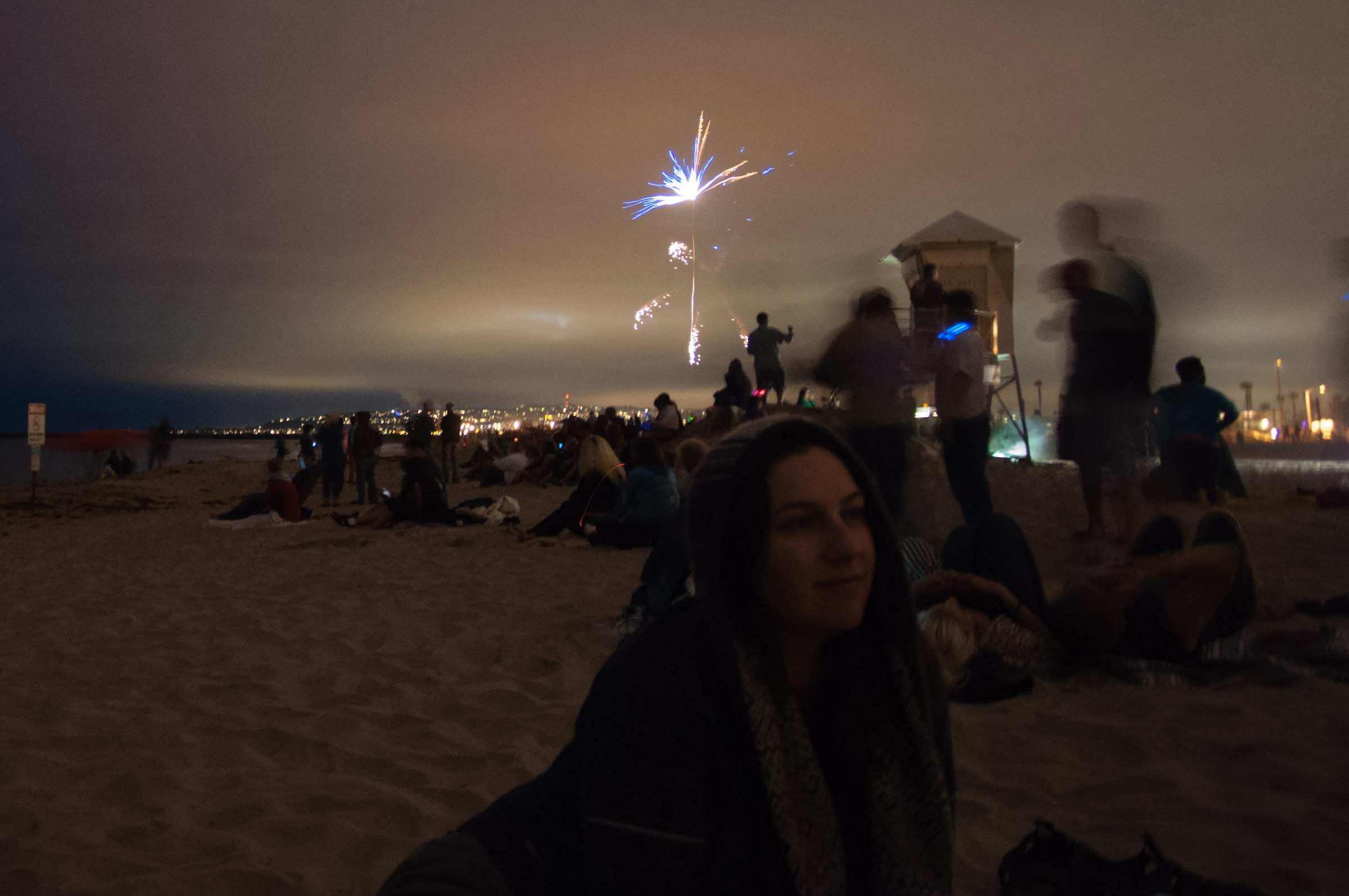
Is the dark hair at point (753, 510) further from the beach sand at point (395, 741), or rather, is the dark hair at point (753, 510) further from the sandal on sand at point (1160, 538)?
the sandal on sand at point (1160, 538)

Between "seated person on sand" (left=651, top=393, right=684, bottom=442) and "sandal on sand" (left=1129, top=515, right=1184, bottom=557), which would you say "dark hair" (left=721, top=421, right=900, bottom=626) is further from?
"seated person on sand" (left=651, top=393, right=684, bottom=442)

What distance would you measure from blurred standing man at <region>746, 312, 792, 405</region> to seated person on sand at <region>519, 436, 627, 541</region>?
4.79 m

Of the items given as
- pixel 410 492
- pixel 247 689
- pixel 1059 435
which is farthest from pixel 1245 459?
pixel 247 689

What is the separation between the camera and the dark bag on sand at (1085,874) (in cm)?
186

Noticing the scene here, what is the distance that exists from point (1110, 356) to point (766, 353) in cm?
860

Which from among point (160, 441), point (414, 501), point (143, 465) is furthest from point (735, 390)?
point (143, 465)

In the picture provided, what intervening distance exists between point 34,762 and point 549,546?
5655mm

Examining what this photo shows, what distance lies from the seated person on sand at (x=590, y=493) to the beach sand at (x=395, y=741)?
9.14 feet

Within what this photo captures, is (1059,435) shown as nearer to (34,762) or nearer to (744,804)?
(744,804)

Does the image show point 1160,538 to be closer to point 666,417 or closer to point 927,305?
point 927,305

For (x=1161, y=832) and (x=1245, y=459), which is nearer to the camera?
(x=1161, y=832)

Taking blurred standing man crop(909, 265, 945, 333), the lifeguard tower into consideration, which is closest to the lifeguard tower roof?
the lifeguard tower

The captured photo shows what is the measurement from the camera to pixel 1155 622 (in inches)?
143

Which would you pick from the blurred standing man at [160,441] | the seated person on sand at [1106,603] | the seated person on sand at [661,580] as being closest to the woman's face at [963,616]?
the seated person on sand at [1106,603]
